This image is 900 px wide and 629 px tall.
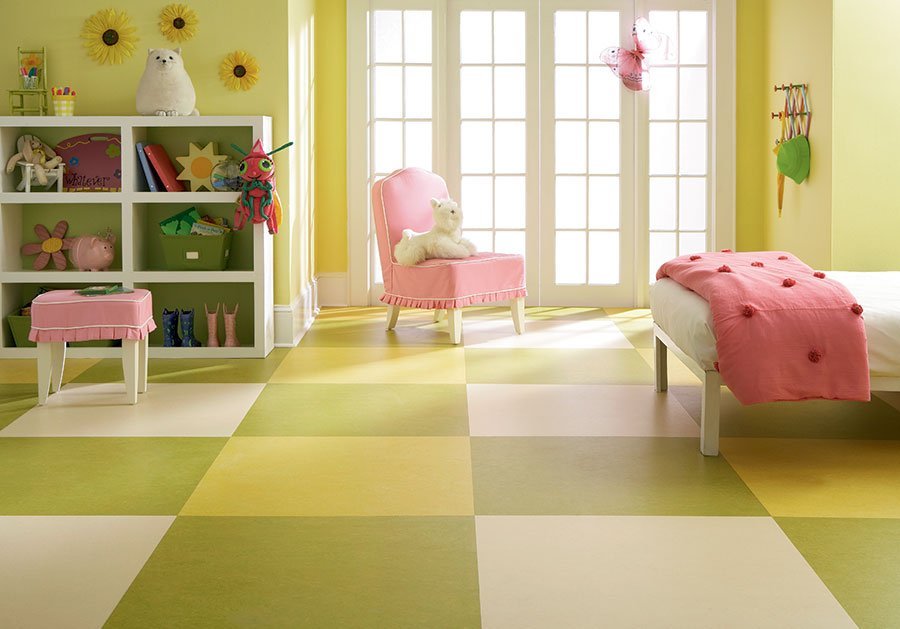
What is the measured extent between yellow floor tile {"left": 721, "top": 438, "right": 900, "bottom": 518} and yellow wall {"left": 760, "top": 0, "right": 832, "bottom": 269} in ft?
8.11

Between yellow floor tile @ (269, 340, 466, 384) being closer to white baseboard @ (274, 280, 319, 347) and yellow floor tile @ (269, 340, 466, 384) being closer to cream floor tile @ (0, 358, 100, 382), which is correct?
white baseboard @ (274, 280, 319, 347)

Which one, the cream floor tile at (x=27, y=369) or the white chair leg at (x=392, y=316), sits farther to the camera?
the white chair leg at (x=392, y=316)

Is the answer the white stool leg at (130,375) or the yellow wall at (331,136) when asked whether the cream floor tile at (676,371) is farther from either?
the yellow wall at (331,136)

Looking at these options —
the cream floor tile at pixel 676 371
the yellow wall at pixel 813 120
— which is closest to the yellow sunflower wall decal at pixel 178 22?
the cream floor tile at pixel 676 371

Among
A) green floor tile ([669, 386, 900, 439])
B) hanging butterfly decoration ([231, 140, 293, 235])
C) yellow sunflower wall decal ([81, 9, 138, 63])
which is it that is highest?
yellow sunflower wall decal ([81, 9, 138, 63])

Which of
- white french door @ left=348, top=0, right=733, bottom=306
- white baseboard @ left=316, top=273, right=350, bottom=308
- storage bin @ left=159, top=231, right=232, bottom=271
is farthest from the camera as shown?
white baseboard @ left=316, top=273, right=350, bottom=308

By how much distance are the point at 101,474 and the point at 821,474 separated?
2.24m

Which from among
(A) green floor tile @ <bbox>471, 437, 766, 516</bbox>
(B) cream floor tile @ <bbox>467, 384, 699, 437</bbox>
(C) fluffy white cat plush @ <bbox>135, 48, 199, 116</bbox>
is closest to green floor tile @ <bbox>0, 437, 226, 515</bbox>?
(A) green floor tile @ <bbox>471, 437, 766, 516</bbox>

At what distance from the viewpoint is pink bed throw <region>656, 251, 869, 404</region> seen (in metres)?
3.49

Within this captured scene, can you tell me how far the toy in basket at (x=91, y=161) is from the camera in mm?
5621

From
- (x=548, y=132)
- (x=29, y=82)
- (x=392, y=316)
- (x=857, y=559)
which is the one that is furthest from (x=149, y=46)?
(x=857, y=559)

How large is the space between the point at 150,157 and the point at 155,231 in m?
0.47

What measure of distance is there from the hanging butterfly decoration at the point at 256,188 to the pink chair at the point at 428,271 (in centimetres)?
90

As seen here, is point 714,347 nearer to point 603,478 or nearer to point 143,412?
point 603,478
